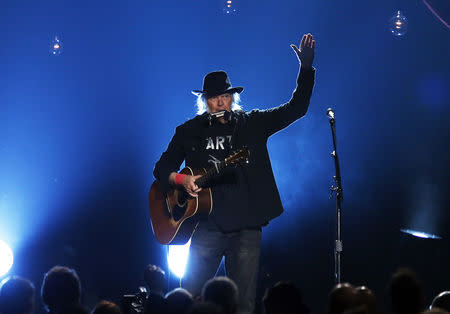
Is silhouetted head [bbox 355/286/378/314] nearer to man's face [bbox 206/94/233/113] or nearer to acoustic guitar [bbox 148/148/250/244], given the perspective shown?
acoustic guitar [bbox 148/148/250/244]

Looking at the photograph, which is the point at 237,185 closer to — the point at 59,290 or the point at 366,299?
the point at 59,290

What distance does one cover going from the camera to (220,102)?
5324 mm

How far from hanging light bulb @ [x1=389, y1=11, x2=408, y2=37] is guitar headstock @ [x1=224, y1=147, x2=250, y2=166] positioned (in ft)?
11.4

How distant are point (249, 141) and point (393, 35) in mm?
3700

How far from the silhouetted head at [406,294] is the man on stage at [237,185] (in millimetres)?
1726

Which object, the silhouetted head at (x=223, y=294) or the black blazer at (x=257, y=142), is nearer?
the silhouetted head at (x=223, y=294)

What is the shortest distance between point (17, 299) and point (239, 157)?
2.02 metres

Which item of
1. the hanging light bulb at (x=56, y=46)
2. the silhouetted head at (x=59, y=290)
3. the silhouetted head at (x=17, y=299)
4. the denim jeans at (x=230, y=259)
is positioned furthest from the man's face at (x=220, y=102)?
the hanging light bulb at (x=56, y=46)

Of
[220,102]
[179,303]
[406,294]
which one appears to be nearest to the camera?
[406,294]

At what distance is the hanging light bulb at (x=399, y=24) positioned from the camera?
24.0ft

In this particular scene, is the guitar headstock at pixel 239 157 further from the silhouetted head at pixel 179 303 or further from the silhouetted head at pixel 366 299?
the silhouetted head at pixel 366 299

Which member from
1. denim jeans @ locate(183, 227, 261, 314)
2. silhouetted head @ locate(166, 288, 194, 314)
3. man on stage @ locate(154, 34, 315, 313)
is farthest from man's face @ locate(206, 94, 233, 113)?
silhouetted head @ locate(166, 288, 194, 314)

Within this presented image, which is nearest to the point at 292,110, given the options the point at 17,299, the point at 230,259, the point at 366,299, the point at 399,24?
the point at 230,259

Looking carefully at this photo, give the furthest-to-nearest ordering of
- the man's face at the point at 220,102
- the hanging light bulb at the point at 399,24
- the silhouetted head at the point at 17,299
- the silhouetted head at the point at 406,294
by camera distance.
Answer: the hanging light bulb at the point at 399,24, the man's face at the point at 220,102, the silhouetted head at the point at 17,299, the silhouetted head at the point at 406,294
